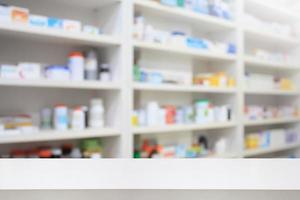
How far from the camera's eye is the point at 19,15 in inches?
48.1

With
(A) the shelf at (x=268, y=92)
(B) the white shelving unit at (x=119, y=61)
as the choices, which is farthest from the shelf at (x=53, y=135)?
(A) the shelf at (x=268, y=92)

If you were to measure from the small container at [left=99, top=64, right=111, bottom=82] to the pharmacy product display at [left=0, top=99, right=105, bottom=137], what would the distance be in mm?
135

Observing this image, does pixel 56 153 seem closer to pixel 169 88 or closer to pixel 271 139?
pixel 169 88

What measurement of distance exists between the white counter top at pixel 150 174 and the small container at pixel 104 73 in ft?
2.93

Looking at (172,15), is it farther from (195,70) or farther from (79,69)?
(79,69)

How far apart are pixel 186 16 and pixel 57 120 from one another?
1.14 meters

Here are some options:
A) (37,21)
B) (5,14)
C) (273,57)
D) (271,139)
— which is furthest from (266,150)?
(5,14)

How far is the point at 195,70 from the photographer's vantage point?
2271 mm

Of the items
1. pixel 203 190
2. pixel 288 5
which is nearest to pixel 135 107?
pixel 203 190

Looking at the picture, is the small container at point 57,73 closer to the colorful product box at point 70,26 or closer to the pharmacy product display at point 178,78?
the colorful product box at point 70,26

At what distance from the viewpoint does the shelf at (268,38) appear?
2341 millimetres

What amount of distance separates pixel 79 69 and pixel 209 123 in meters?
1.05

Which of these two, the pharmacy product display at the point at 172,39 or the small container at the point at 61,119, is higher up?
the pharmacy product display at the point at 172,39

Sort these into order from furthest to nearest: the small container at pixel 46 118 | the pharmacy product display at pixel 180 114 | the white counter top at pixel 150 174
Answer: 1. the pharmacy product display at pixel 180 114
2. the small container at pixel 46 118
3. the white counter top at pixel 150 174
